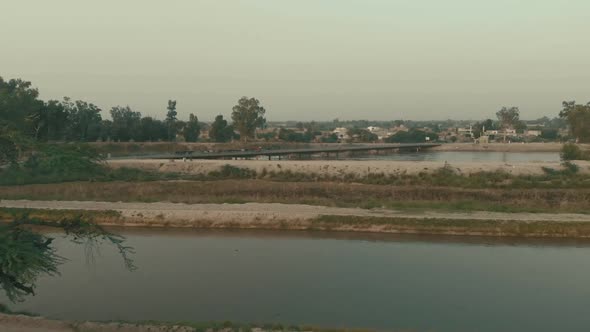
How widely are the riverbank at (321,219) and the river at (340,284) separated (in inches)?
55.5

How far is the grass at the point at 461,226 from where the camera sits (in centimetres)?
2148

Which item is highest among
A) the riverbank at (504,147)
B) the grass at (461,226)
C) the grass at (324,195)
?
the riverbank at (504,147)

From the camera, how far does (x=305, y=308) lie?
12422 millimetres

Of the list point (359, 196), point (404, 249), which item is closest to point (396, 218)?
point (404, 249)

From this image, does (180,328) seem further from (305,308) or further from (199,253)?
(199,253)

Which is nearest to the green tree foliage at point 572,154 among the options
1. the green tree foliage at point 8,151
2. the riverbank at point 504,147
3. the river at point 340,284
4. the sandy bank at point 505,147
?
the riverbank at point 504,147

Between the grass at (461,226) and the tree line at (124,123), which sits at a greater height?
the tree line at (124,123)

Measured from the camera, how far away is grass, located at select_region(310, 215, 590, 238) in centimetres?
2148

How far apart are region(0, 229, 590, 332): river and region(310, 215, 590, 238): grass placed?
1.14 m

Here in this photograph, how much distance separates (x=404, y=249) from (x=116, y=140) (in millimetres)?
70440

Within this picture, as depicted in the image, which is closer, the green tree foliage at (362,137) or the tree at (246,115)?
the tree at (246,115)

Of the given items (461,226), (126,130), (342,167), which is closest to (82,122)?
(126,130)

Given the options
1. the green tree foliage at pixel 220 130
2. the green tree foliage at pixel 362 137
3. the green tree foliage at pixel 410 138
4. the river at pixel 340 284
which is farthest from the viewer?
the green tree foliage at pixel 410 138

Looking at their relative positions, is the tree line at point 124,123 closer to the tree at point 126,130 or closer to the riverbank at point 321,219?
the tree at point 126,130
